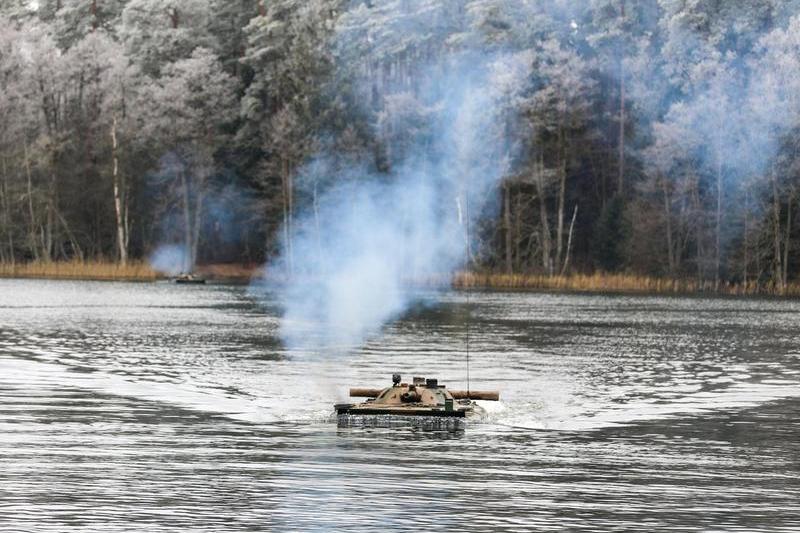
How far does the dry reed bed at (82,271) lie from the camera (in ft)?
450

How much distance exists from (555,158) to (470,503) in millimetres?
106377

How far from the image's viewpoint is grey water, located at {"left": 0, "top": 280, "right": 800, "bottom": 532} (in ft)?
95.8

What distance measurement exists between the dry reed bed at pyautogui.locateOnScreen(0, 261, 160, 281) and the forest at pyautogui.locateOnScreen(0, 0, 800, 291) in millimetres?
2024

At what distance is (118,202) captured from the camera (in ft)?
472

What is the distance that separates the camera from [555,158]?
135 meters

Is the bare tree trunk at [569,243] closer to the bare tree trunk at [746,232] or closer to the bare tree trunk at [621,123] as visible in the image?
the bare tree trunk at [621,123]

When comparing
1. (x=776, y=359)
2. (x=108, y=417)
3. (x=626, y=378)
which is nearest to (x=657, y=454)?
(x=108, y=417)

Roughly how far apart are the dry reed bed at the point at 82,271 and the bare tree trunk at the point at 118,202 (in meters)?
1.60


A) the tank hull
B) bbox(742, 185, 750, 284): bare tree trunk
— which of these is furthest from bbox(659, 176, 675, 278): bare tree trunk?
the tank hull

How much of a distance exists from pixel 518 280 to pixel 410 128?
15.8 metres

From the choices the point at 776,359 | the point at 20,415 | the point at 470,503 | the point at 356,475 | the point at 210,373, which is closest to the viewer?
the point at 470,503

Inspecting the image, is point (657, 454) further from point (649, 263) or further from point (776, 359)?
point (649, 263)

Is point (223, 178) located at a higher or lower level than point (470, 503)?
higher

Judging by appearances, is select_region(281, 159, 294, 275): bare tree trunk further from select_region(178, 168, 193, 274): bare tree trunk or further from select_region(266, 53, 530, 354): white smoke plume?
select_region(178, 168, 193, 274): bare tree trunk
